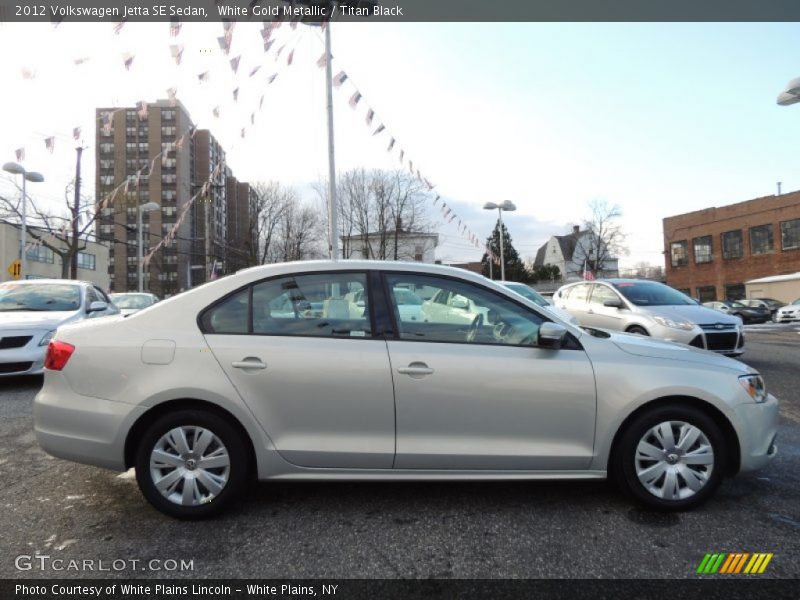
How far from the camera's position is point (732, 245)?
41000 millimetres

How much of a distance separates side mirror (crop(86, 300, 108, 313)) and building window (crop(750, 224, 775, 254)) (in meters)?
44.9

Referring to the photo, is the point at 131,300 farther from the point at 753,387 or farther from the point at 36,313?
the point at 753,387

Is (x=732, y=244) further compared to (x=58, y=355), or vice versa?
(x=732, y=244)

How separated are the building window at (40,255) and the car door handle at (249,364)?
132 ft

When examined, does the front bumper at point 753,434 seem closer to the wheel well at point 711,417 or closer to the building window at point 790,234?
the wheel well at point 711,417

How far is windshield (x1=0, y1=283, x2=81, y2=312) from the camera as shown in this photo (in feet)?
24.6

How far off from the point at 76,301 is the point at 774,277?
43516mm

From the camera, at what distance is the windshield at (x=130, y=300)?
14922mm

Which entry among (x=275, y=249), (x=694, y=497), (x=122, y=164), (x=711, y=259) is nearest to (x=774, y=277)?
(x=711, y=259)

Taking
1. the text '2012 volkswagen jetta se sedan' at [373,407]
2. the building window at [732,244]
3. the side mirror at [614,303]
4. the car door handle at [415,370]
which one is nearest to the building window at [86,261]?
the side mirror at [614,303]

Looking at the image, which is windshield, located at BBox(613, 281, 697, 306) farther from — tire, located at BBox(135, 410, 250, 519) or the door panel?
tire, located at BBox(135, 410, 250, 519)

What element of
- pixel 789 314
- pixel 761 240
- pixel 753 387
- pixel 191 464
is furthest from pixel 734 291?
pixel 191 464

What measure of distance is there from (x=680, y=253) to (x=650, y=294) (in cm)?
4236

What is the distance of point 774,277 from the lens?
37062 mm
